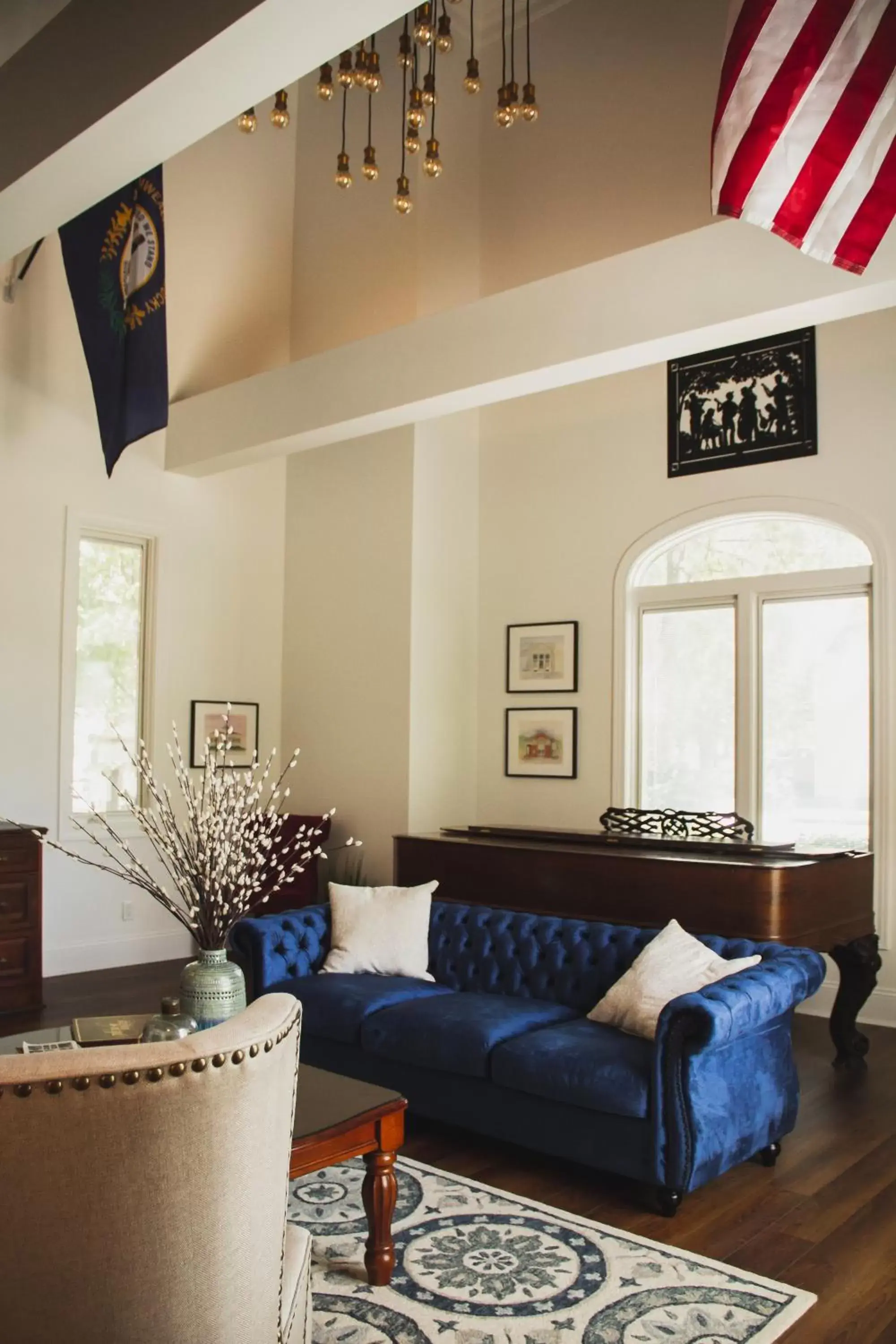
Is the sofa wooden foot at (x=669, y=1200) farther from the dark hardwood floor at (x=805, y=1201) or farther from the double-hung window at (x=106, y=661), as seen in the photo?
the double-hung window at (x=106, y=661)

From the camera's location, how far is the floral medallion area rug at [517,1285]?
9.53 ft

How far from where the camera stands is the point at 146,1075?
1.56m

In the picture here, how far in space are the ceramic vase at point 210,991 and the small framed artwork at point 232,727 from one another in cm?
495

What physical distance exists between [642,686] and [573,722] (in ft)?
1.81

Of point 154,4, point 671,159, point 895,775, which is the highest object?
point 671,159

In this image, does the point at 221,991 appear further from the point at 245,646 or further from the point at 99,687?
the point at 245,646

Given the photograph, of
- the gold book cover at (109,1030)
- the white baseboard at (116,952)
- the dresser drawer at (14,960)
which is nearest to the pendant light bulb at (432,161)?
the gold book cover at (109,1030)

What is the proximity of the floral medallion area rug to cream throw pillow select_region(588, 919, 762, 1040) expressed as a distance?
757 mm

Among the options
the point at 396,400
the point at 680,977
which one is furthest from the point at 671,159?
the point at 680,977

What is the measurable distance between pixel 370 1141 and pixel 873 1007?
163 inches

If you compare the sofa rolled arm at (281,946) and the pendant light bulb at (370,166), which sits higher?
the pendant light bulb at (370,166)

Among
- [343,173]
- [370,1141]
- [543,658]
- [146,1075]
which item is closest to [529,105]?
[343,173]

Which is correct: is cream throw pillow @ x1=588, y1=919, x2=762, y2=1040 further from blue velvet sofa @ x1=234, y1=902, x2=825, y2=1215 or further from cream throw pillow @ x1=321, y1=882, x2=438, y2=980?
cream throw pillow @ x1=321, y1=882, x2=438, y2=980

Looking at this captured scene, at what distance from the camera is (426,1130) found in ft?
14.5
